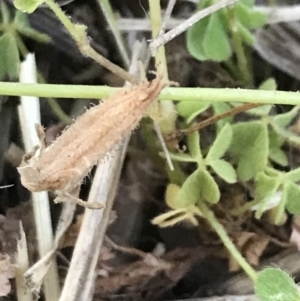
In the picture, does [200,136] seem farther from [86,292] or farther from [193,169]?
[86,292]

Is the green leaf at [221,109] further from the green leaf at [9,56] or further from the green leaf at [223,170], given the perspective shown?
the green leaf at [9,56]

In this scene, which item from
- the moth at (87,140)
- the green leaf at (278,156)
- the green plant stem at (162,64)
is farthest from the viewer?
the green leaf at (278,156)

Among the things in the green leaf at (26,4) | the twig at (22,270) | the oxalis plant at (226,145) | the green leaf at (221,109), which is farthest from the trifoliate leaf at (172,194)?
the green leaf at (26,4)

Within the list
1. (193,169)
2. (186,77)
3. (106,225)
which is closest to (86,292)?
(106,225)

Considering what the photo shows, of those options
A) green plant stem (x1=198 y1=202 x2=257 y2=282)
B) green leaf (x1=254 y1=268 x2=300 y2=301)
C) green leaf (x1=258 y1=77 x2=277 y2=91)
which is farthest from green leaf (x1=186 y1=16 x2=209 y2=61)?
green leaf (x1=254 y1=268 x2=300 y2=301)

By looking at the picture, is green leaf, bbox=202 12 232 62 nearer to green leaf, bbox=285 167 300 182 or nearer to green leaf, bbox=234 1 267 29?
green leaf, bbox=234 1 267 29

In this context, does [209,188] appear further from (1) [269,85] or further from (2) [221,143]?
(1) [269,85]
